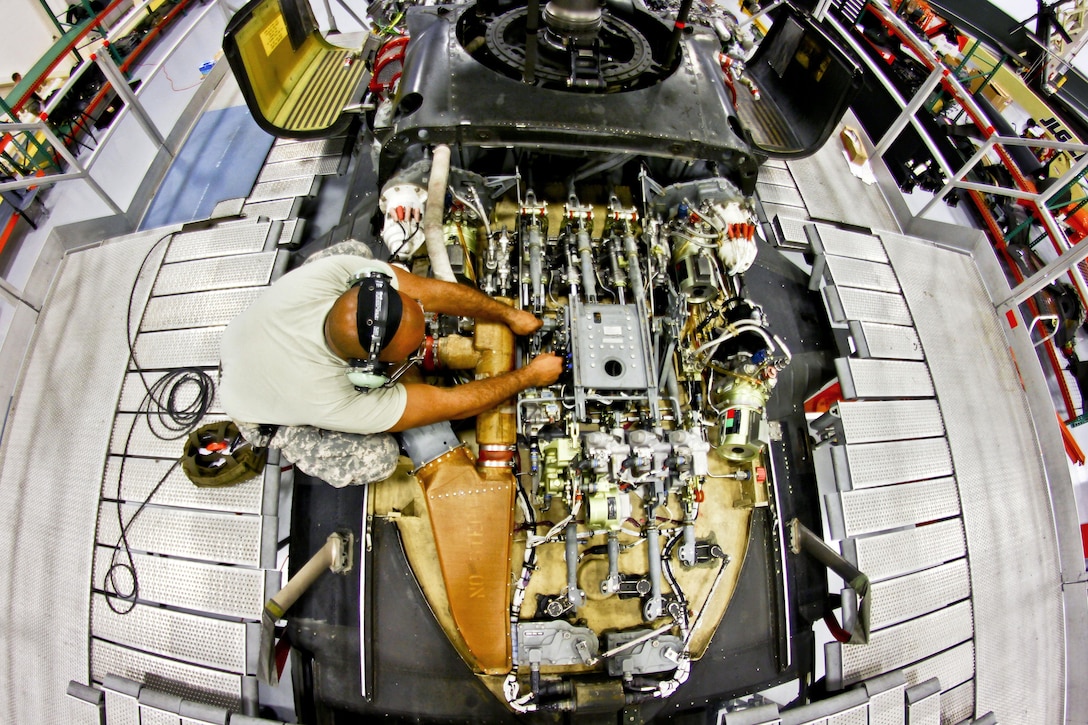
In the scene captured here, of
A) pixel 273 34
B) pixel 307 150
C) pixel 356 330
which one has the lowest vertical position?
pixel 307 150

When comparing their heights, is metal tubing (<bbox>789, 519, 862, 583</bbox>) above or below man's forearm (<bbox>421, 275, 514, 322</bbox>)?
below

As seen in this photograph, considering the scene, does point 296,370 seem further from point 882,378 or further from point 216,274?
point 882,378

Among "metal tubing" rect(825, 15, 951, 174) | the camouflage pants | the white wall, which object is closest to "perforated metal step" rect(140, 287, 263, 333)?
the camouflage pants

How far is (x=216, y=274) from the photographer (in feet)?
12.1

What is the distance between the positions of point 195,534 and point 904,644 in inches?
151

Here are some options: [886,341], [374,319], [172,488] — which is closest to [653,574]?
[374,319]

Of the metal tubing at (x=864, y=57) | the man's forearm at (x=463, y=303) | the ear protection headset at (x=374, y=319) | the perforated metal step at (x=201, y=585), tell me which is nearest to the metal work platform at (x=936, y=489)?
the man's forearm at (x=463, y=303)

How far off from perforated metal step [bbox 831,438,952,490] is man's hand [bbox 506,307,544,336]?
190cm

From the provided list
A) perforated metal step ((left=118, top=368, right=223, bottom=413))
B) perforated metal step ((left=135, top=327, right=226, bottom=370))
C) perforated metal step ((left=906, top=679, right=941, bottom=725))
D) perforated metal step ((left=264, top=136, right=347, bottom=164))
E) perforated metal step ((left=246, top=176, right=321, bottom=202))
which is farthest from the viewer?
perforated metal step ((left=264, top=136, right=347, bottom=164))

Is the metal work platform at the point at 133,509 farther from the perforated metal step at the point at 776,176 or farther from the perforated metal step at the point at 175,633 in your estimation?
the perforated metal step at the point at 776,176

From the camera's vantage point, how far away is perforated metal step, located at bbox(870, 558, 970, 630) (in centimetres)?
311

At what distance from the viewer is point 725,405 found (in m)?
2.90

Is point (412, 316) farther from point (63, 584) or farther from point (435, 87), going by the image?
point (63, 584)

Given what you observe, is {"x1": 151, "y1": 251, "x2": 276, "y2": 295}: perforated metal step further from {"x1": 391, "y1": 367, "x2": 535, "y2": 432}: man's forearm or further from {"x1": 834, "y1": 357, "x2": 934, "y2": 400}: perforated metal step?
{"x1": 834, "y1": 357, "x2": 934, "y2": 400}: perforated metal step
